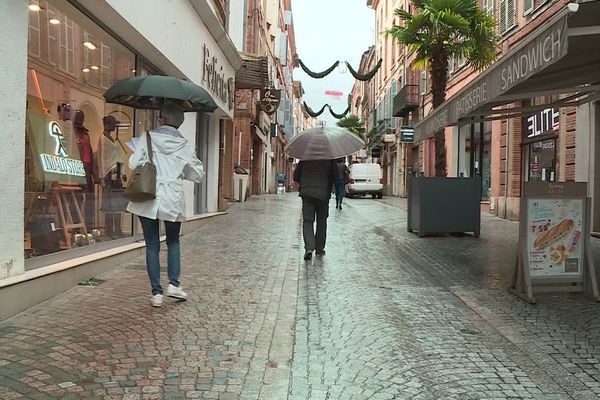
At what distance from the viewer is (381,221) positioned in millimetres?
15359

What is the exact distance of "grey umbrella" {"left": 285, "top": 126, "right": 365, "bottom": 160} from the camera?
26.5ft

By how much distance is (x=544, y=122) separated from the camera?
14586mm

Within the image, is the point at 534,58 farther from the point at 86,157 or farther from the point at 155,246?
the point at 86,157

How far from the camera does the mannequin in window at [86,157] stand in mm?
7055

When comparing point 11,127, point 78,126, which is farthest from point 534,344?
point 78,126

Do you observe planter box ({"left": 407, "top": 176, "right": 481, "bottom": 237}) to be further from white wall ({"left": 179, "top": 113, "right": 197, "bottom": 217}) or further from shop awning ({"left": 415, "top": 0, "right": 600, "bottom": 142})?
white wall ({"left": 179, "top": 113, "right": 197, "bottom": 217})

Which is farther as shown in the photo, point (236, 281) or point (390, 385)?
point (236, 281)

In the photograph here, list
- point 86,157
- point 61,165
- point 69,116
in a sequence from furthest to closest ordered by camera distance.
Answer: point 86,157, point 69,116, point 61,165

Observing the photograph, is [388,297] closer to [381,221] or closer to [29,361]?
[29,361]

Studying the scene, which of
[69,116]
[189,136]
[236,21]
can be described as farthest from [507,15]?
[69,116]

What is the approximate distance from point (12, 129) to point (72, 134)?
2067mm

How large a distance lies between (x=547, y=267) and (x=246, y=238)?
18.8ft

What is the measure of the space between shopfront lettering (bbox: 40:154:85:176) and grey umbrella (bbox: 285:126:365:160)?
2.93 meters

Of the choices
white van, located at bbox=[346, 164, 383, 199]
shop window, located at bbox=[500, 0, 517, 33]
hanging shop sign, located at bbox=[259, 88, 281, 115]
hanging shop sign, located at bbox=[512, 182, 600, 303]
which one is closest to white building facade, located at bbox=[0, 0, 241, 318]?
hanging shop sign, located at bbox=[512, 182, 600, 303]
